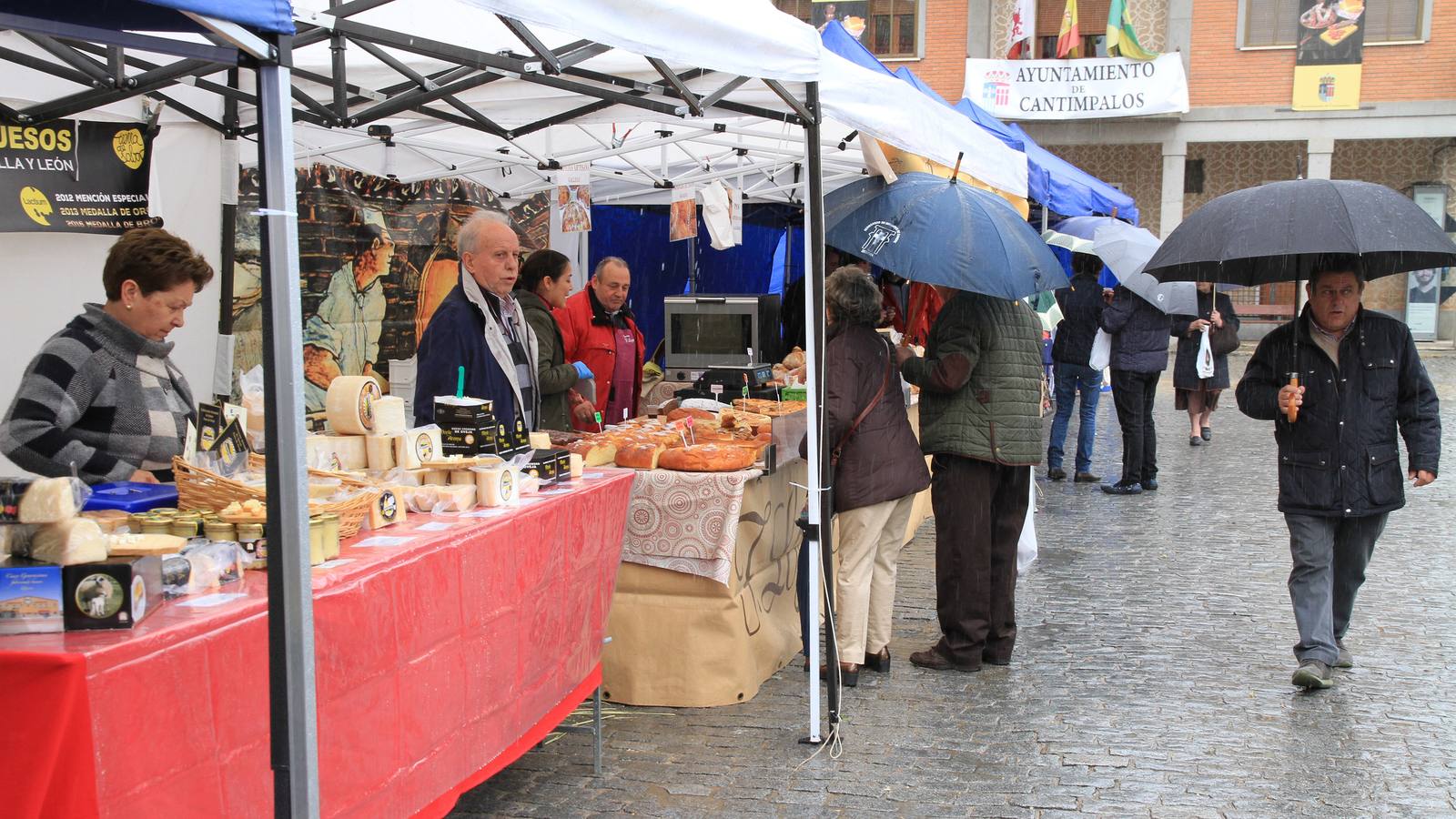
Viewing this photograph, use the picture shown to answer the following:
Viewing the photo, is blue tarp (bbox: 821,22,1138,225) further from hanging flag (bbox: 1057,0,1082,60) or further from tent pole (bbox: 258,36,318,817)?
hanging flag (bbox: 1057,0,1082,60)

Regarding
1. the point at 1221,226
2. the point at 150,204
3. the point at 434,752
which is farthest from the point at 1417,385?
the point at 150,204

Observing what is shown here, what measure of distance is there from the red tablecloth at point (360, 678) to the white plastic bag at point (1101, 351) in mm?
6698

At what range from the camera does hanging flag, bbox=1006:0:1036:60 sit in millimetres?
24484

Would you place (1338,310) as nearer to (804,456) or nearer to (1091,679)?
(1091,679)

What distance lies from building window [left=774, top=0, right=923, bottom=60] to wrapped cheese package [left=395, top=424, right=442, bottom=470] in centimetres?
2403

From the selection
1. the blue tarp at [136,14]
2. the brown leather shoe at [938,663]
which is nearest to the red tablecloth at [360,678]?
the blue tarp at [136,14]

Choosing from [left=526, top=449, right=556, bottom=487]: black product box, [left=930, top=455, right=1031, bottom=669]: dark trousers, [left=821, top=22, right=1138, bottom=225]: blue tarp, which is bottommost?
[left=930, top=455, right=1031, bottom=669]: dark trousers

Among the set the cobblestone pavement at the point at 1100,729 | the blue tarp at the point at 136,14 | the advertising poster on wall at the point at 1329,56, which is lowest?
the cobblestone pavement at the point at 1100,729

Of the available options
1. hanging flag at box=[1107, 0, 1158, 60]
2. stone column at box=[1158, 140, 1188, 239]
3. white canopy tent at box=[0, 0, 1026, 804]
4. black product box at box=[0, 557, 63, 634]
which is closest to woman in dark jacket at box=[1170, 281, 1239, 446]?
white canopy tent at box=[0, 0, 1026, 804]

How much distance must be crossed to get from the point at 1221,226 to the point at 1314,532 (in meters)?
1.37

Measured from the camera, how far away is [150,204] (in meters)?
5.55

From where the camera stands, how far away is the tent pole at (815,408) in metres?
4.29

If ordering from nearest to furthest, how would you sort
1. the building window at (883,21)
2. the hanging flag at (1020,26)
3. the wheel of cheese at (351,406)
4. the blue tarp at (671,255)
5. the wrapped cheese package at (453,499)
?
the wrapped cheese package at (453,499), the wheel of cheese at (351,406), the blue tarp at (671,255), the hanging flag at (1020,26), the building window at (883,21)

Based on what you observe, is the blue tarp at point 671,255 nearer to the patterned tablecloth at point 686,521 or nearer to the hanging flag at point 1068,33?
the patterned tablecloth at point 686,521
